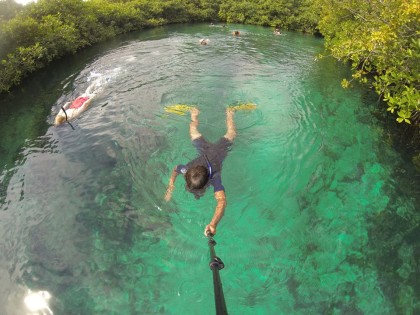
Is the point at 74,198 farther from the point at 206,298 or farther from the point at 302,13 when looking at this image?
the point at 302,13

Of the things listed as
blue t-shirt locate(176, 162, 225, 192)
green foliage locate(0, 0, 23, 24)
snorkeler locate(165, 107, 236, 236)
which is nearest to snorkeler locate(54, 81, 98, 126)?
snorkeler locate(165, 107, 236, 236)

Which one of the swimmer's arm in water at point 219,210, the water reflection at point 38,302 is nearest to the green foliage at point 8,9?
the water reflection at point 38,302

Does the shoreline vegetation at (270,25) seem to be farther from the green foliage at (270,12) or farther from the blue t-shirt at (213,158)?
the blue t-shirt at (213,158)

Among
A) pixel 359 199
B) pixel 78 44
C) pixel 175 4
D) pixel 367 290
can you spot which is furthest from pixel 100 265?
pixel 175 4

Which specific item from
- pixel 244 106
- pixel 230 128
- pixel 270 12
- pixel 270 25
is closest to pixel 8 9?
pixel 244 106

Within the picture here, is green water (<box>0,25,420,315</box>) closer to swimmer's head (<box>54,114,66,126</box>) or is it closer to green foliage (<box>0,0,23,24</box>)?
swimmer's head (<box>54,114,66,126</box>)

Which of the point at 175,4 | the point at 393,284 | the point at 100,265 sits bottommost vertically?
the point at 393,284
